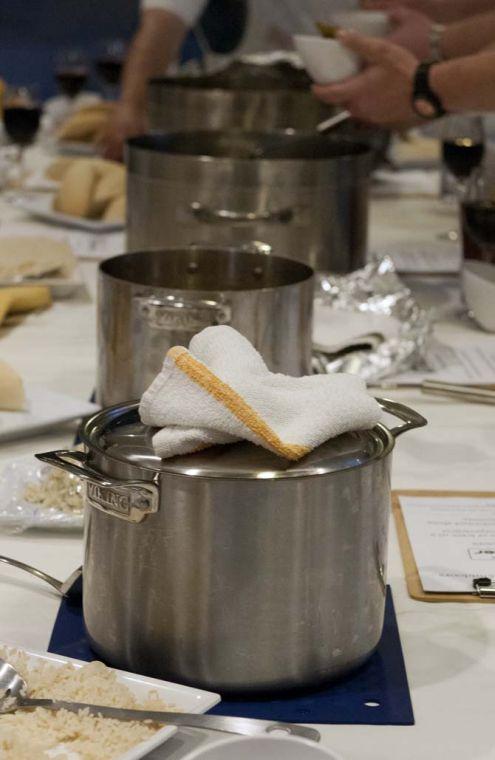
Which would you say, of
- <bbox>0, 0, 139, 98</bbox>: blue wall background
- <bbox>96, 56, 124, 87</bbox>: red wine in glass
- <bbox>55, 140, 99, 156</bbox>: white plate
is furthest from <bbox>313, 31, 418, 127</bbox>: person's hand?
<bbox>0, 0, 139, 98</bbox>: blue wall background

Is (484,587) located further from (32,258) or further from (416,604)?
(32,258)

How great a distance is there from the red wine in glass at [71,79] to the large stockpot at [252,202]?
1.69 meters

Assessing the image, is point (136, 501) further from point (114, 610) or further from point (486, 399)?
point (486, 399)

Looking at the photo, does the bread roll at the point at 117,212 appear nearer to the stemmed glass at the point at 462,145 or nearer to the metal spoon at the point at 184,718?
the stemmed glass at the point at 462,145

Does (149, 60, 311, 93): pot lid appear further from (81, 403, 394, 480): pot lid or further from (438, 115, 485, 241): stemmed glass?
(81, 403, 394, 480): pot lid

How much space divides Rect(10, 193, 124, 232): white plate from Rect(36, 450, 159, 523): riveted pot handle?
1447 mm

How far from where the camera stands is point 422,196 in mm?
2639

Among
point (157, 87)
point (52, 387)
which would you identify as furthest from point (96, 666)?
point (157, 87)

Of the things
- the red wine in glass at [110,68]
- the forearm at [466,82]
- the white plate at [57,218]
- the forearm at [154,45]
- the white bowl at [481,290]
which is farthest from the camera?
the red wine in glass at [110,68]

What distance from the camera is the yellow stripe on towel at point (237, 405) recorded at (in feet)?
2.31

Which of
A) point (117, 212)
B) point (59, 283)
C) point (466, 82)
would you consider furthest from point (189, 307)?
point (117, 212)

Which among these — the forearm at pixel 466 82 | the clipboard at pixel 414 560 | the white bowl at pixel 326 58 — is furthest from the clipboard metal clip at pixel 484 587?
the white bowl at pixel 326 58

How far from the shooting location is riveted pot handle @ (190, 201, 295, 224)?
1481 mm

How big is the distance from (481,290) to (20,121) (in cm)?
125
